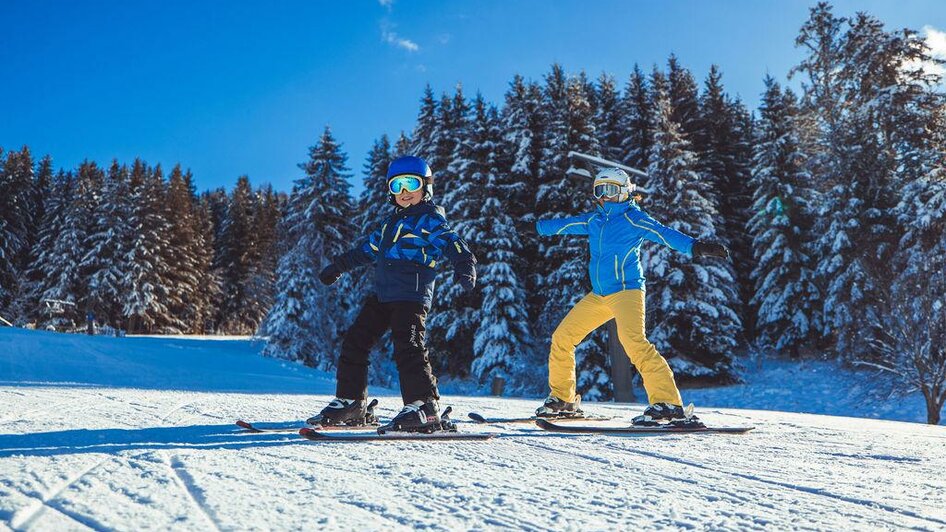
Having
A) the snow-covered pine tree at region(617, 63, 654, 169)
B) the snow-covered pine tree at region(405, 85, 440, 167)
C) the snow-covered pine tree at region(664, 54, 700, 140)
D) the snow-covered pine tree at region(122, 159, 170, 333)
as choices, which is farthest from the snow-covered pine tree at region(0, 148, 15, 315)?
the snow-covered pine tree at region(664, 54, 700, 140)

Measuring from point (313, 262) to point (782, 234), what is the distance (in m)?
18.9

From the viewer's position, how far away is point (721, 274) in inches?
815

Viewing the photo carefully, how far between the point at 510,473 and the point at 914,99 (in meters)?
22.5

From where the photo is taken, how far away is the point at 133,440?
2.79m

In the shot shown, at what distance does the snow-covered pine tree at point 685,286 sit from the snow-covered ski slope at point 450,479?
54.9 ft

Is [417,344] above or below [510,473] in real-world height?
above

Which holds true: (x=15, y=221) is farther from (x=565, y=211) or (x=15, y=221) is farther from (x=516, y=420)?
(x=516, y=420)

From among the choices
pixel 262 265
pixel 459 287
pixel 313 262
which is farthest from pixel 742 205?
pixel 262 265

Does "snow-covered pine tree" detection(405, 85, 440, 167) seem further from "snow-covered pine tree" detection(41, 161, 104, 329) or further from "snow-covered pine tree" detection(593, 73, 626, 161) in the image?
"snow-covered pine tree" detection(41, 161, 104, 329)

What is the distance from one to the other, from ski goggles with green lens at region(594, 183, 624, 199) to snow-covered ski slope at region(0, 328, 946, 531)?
1900 millimetres

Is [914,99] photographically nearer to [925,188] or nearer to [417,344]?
[925,188]

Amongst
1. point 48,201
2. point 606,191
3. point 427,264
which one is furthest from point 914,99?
point 48,201

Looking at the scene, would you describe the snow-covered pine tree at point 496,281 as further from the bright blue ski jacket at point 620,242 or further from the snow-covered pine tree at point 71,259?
the snow-covered pine tree at point 71,259

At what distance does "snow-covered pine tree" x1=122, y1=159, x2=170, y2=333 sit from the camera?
3700cm
